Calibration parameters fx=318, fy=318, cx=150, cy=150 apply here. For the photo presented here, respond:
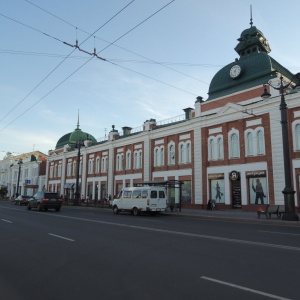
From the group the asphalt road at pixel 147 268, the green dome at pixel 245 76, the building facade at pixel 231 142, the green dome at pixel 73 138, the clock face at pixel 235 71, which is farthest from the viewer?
the green dome at pixel 73 138

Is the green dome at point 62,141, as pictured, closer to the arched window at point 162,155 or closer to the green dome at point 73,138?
the green dome at point 73,138

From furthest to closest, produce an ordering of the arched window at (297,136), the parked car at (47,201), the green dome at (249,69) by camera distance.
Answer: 1. the green dome at (249,69)
2. the parked car at (47,201)
3. the arched window at (297,136)

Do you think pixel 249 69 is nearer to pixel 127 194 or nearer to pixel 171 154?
pixel 171 154

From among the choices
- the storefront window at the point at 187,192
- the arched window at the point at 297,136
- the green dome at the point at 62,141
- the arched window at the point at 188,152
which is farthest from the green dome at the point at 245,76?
the green dome at the point at 62,141

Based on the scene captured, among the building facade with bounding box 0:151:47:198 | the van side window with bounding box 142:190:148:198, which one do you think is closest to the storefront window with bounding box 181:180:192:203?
the van side window with bounding box 142:190:148:198

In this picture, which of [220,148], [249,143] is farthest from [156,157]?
[249,143]

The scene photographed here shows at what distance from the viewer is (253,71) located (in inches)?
1260

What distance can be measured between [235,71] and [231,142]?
7.58 metres

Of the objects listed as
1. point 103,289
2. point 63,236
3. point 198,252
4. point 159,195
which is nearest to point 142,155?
point 159,195

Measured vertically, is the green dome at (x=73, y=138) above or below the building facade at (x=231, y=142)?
above

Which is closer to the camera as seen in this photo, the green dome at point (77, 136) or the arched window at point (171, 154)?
the arched window at point (171, 154)

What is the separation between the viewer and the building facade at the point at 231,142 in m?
28.3

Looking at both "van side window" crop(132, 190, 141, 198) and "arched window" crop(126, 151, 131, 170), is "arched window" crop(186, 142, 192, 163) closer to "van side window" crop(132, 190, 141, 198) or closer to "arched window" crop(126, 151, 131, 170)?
"arched window" crop(126, 151, 131, 170)

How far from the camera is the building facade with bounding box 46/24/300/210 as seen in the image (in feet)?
92.8
